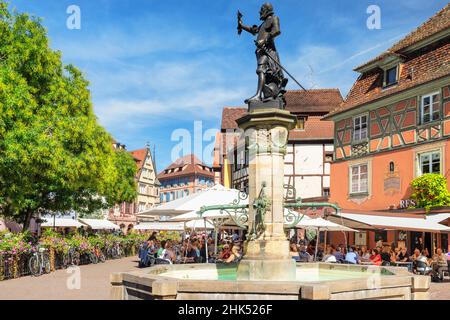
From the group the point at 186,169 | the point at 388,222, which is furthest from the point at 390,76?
the point at 186,169

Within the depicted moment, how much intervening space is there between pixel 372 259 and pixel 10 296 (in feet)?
37.4

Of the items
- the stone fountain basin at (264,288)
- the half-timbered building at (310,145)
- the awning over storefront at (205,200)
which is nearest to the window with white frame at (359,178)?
the half-timbered building at (310,145)

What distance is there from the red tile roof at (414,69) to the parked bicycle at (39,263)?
16.4 meters

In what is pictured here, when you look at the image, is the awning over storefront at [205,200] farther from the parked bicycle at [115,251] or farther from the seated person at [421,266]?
the parked bicycle at [115,251]

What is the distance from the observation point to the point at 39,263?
2050 cm

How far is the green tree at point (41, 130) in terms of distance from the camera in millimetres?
21188

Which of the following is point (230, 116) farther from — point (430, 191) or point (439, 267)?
point (439, 267)

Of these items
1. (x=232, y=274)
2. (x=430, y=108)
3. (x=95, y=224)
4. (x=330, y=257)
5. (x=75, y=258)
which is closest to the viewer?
(x=232, y=274)

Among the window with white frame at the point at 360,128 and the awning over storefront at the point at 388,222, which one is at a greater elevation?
the window with white frame at the point at 360,128

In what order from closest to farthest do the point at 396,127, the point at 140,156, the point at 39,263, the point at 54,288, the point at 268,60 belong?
the point at 268,60
the point at 54,288
the point at 39,263
the point at 396,127
the point at 140,156

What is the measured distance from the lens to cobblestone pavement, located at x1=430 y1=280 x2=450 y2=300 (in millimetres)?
13922

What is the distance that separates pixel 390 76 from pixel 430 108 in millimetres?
3697

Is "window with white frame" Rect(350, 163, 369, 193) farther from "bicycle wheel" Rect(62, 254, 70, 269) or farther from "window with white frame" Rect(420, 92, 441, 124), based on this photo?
"bicycle wheel" Rect(62, 254, 70, 269)

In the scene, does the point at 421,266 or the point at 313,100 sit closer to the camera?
the point at 421,266
